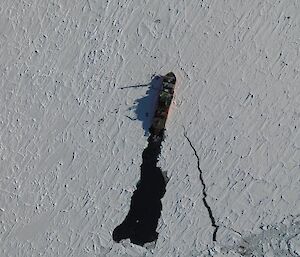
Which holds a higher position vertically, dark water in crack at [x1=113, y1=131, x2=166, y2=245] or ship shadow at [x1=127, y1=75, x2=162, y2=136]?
ship shadow at [x1=127, y1=75, x2=162, y2=136]

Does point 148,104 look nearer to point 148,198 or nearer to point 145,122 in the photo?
point 145,122

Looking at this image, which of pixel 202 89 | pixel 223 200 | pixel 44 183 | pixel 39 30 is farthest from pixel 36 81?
pixel 223 200

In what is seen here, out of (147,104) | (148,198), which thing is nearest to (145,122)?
(147,104)

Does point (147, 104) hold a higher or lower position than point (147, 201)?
higher

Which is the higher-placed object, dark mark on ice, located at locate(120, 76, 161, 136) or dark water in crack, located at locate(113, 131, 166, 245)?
dark mark on ice, located at locate(120, 76, 161, 136)

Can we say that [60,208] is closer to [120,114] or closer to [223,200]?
[120,114]
